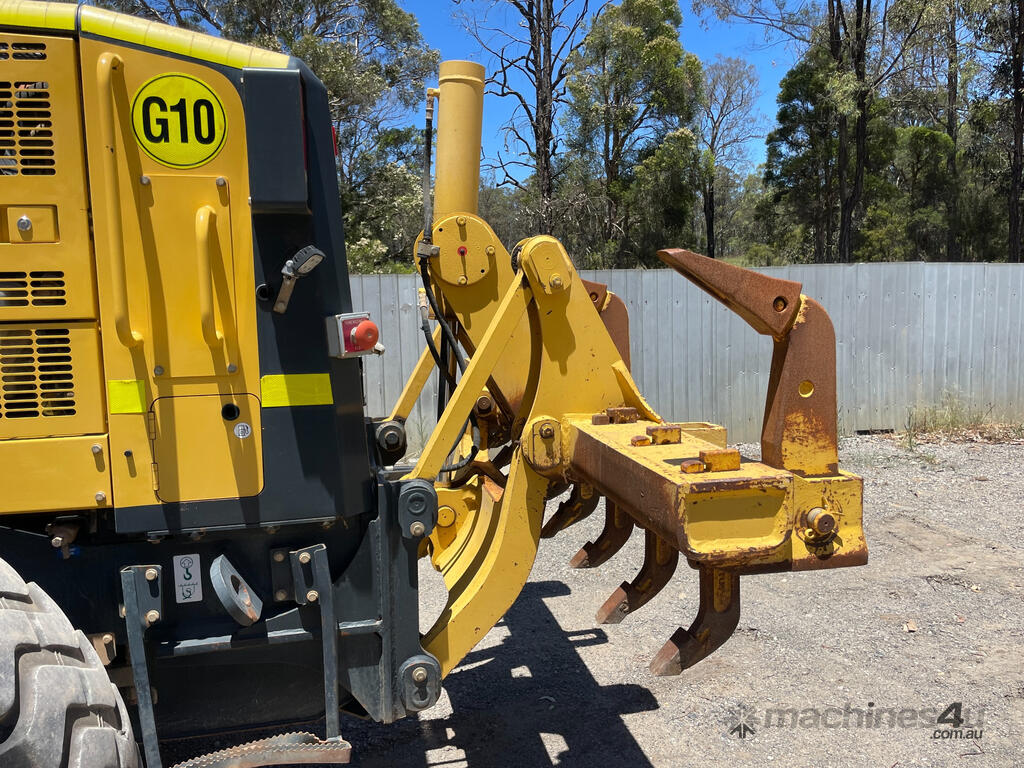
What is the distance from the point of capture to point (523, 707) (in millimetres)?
3793

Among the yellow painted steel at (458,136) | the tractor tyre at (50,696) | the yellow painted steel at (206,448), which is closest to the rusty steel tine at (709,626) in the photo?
the yellow painted steel at (206,448)

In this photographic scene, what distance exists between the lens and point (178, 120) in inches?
79.9

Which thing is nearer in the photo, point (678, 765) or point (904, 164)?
point (678, 765)

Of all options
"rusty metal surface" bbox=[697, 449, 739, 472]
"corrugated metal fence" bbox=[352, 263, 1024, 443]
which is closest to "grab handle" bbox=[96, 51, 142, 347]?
"rusty metal surface" bbox=[697, 449, 739, 472]

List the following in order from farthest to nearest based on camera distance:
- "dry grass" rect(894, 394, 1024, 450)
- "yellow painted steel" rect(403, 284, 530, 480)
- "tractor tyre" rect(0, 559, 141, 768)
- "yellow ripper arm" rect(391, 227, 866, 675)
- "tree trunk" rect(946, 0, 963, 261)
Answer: "tree trunk" rect(946, 0, 963, 261) < "dry grass" rect(894, 394, 1024, 450) < "yellow painted steel" rect(403, 284, 530, 480) < "yellow ripper arm" rect(391, 227, 866, 675) < "tractor tyre" rect(0, 559, 141, 768)

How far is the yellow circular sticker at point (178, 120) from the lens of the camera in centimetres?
201

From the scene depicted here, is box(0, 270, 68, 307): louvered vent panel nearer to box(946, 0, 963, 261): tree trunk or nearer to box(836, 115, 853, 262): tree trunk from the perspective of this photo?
box(836, 115, 853, 262): tree trunk

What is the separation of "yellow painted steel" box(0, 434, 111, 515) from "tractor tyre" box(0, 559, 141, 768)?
23 cm

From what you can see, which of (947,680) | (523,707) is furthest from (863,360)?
(523,707)

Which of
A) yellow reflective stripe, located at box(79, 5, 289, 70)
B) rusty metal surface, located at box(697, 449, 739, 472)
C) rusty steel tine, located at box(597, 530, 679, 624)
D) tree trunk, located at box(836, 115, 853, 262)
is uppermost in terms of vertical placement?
tree trunk, located at box(836, 115, 853, 262)

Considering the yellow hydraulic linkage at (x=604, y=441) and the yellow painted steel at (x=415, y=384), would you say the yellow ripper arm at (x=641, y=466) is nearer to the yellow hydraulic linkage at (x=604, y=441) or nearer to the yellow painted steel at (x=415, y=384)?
the yellow hydraulic linkage at (x=604, y=441)

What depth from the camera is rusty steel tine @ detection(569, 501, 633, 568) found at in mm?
3254

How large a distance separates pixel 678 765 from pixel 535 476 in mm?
1544

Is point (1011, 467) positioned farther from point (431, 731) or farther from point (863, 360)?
point (431, 731)
